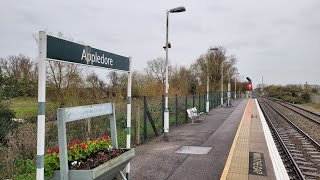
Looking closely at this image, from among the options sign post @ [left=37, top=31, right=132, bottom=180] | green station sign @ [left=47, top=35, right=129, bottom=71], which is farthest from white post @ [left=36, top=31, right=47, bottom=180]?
green station sign @ [left=47, top=35, right=129, bottom=71]

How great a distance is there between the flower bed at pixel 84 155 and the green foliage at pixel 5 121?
7.07 meters

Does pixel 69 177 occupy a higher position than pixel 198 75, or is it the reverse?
pixel 198 75

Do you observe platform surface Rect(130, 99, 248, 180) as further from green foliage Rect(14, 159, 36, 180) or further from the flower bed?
green foliage Rect(14, 159, 36, 180)

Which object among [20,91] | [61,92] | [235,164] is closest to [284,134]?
[235,164]

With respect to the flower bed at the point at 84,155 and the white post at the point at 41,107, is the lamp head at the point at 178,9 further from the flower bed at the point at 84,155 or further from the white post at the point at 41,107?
the white post at the point at 41,107

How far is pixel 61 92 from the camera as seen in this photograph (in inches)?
686

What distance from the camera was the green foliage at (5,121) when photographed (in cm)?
1167

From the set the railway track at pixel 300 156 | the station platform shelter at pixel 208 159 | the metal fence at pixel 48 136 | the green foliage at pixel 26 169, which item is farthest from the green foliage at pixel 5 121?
the railway track at pixel 300 156

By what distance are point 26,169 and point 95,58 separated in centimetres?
443

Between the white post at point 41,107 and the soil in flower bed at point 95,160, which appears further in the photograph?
the soil in flower bed at point 95,160

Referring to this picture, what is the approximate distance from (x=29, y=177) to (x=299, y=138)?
1351 cm

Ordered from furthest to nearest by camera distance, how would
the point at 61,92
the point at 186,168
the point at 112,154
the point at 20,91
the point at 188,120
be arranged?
1. the point at 188,120
2. the point at 61,92
3. the point at 20,91
4. the point at 186,168
5. the point at 112,154

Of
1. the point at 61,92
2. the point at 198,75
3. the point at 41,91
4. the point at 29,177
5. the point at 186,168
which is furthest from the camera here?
the point at 198,75

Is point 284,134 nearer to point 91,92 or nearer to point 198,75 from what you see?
point 91,92
